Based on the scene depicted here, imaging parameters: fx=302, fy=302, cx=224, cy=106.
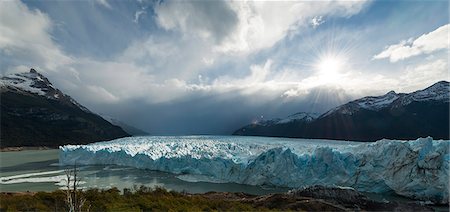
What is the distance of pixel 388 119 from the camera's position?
260ft

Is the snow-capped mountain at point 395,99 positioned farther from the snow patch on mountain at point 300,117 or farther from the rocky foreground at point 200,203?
the rocky foreground at point 200,203

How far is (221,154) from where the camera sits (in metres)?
23.9

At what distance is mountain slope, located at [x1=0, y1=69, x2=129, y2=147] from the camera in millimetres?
65431

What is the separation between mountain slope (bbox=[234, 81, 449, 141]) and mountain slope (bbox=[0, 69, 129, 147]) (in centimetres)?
6224

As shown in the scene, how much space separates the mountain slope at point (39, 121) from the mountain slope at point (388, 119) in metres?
62.2

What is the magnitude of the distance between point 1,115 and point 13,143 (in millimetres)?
13484

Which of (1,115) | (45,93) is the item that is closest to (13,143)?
(1,115)

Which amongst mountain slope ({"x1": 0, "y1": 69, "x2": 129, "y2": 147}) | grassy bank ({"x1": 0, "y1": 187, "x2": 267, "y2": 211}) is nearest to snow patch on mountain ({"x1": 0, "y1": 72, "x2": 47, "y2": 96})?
mountain slope ({"x1": 0, "y1": 69, "x2": 129, "y2": 147})

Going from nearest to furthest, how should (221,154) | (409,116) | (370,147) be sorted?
(370,147) < (221,154) < (409,116)

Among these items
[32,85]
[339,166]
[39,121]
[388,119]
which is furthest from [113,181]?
[32,85]

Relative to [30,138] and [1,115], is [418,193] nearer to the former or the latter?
[30,138]

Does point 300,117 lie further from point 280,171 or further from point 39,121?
point 280,171

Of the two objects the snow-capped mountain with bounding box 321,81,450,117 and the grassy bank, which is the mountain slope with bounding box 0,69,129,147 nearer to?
the grassy bank

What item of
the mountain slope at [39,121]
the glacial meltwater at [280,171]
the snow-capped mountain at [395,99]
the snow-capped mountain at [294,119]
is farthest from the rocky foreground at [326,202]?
the snow-capped mountain at [294,119]
